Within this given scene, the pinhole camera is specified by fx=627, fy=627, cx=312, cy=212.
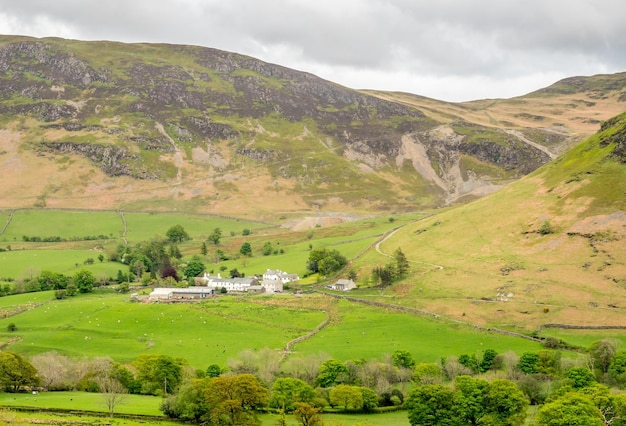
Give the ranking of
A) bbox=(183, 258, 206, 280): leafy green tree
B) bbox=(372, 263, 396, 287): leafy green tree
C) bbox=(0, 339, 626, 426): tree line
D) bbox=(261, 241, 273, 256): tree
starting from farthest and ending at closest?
1. bbox=(261, 241, 273, 256): tree
2. bbox=(183, 258, 206, 280): leafy green tree
3. bbox=(372, 263, 396, 287): leafy green tree
4. bbox=(0, 339, 626, 426): tree line

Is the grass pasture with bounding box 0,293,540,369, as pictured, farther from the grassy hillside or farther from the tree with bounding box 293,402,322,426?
the tree with bounding box 293,402,322,426

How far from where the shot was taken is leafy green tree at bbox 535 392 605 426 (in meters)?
62.6

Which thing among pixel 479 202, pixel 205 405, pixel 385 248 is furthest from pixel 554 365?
pixel 479 202

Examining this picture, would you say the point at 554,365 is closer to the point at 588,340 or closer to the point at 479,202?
the point at 588,340

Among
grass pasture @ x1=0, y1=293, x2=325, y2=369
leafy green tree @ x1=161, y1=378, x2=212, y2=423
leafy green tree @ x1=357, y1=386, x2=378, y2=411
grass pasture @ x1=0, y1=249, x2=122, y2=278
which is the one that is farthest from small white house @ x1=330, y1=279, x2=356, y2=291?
leafy green tree @ x1=161, y1=378, x2=212, y2=423

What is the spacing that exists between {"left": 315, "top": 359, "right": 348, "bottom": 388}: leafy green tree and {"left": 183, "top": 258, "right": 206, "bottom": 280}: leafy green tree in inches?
3269

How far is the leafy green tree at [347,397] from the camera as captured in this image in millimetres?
76562

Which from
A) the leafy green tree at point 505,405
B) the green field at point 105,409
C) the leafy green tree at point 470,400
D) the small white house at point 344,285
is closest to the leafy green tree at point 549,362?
the leafy green tree at point 470,400

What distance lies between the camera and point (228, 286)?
152 metres

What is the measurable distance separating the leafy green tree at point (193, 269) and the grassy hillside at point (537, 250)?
49.7 meters

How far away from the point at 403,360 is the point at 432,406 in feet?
71.4

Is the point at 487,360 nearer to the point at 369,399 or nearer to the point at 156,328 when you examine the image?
the point at 369,399

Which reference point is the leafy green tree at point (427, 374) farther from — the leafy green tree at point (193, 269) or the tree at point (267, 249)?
the tree at point (267, 249)

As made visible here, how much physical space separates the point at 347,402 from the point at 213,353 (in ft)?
99.0
